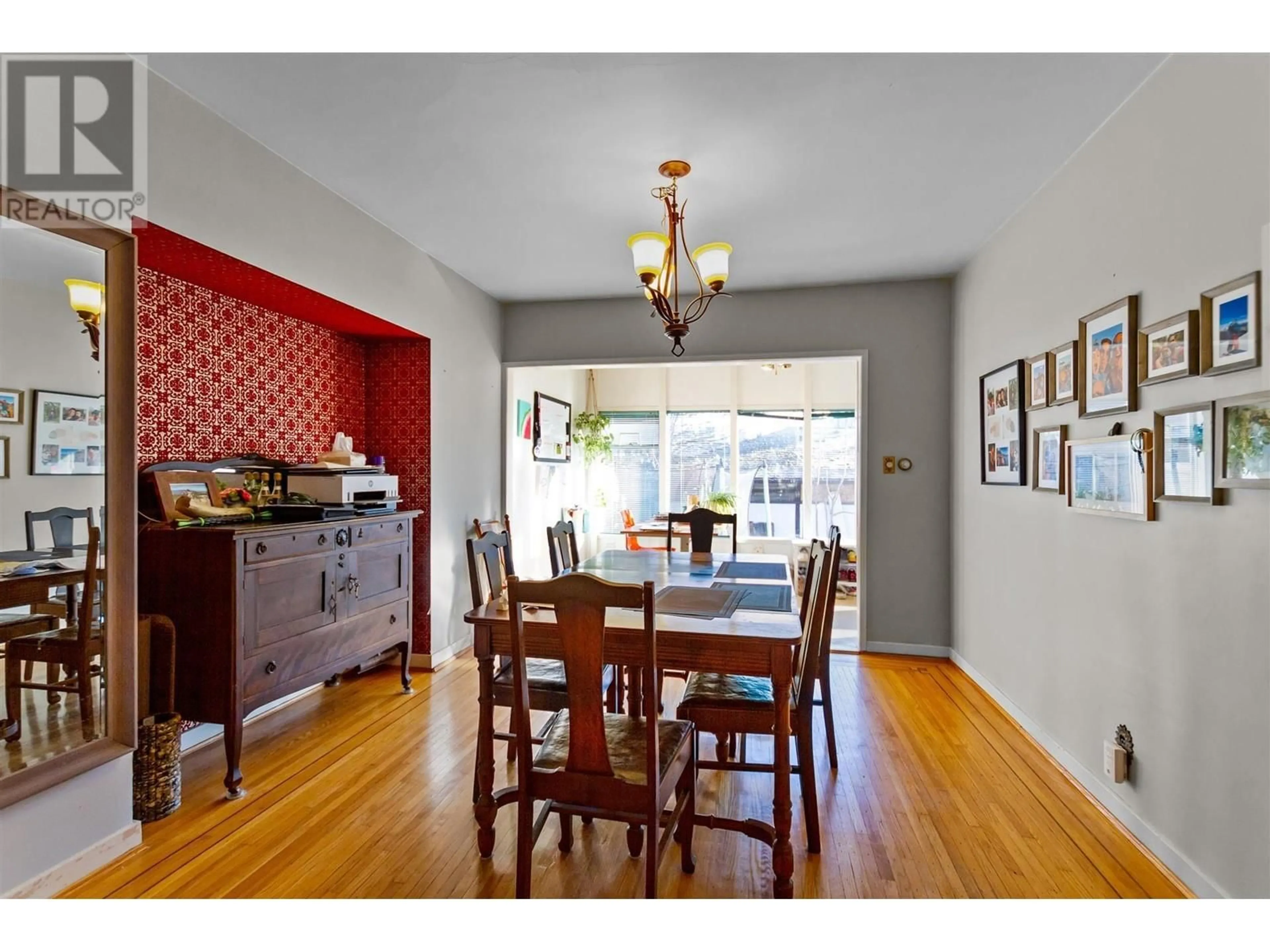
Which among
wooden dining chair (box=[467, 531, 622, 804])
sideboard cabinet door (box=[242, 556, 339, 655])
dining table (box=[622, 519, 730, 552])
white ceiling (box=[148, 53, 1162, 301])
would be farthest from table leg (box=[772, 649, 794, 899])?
dining table (box=[622, 519, 730, 552])

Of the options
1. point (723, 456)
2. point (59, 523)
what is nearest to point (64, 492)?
point (59, 523)

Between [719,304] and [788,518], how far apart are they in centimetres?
342

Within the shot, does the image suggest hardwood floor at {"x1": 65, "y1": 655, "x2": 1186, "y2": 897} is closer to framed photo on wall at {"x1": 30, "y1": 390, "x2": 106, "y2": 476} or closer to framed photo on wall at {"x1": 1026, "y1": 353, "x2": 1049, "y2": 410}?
framed photo on wall at {"x1": 30, "y1": 390, "x2": 106, "y2": 476}

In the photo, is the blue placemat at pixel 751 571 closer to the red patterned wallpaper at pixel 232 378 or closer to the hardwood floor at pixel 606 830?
the hardwood floor at pixel 606 830

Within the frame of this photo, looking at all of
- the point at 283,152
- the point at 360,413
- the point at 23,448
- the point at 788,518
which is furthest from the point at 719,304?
the point at 23,448

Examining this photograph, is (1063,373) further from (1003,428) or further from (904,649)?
(904,649)

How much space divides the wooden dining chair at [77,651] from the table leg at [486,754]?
3.86 ft

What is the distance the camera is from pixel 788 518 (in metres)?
7.45

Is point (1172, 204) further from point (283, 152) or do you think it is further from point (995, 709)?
point (283, 152)

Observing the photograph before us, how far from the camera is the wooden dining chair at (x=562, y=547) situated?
324cm

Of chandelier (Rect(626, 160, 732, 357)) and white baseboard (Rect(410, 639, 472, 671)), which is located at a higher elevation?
chandelier (Rect(626, 160, 732, 357))

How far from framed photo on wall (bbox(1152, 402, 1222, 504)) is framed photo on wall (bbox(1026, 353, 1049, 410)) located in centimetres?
89

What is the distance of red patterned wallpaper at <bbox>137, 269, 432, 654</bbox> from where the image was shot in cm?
278

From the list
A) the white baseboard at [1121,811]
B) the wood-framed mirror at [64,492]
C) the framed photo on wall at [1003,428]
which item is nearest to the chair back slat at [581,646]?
the wood-framed mirror at [64,492]
